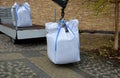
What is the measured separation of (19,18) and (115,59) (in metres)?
3.56

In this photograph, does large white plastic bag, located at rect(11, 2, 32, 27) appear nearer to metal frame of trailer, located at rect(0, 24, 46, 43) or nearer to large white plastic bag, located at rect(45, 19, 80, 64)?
metal frame of trailer, located at rect(0, 24, 46, 43)

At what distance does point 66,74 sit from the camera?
5.26m

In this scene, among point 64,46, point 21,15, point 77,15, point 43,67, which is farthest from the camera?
point 77,15

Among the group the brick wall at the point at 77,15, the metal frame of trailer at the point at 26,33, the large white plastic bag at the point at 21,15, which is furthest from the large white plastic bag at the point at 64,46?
the brick wall at the point at 77,15

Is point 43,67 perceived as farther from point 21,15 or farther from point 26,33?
point 21,15

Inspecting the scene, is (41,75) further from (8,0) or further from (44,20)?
(8,0)

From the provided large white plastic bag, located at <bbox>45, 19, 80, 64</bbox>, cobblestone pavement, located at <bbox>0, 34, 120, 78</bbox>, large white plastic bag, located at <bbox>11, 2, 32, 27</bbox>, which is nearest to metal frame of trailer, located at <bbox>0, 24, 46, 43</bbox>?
large white plastic bag, located at <bbox>11, 2, 32, 27</bbox>

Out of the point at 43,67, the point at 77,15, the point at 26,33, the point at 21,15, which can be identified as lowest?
the point at 43,67

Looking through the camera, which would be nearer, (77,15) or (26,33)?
(26,33)

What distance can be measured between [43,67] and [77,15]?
4.68 meters

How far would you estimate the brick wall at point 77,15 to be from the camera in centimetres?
948

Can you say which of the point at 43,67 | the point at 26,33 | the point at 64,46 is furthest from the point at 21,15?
the point at 64,46

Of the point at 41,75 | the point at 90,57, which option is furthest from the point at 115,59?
the point at 41,75

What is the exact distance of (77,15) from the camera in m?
10.0
